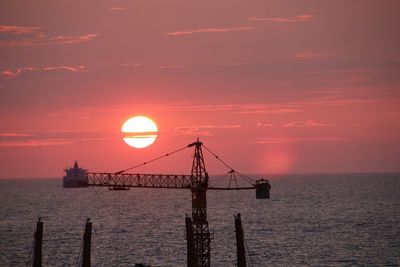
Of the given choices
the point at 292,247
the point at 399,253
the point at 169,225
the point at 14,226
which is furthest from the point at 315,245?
the point at 14,226

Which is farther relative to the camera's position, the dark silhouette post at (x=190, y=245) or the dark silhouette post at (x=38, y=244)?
the dark silhouette post at (x=190, y=245)

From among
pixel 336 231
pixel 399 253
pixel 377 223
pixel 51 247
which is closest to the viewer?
pixel 399 253

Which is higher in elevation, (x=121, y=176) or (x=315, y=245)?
(x=121, y=176)

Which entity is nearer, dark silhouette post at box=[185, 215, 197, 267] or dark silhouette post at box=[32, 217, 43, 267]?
dark silhouette post at box=[32, 217, 43, 267]

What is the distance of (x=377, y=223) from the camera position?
612 ft

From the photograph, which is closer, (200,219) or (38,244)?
(38,244)

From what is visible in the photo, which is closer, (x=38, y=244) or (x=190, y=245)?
(x=38, y=244)

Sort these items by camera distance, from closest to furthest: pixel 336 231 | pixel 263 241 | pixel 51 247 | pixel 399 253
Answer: pixel 399 253
pixel 51 247
pixel 263 241
pixel 336 231

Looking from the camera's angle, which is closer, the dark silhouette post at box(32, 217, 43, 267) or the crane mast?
the dark silhouette post at box(32, 217, 43, 267)

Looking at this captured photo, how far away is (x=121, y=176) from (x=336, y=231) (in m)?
57.8

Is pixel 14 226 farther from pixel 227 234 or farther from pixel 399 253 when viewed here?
pixel 399 253

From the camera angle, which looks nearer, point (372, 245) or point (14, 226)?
point (372, 245)

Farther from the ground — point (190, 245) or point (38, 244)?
point (38, 244)

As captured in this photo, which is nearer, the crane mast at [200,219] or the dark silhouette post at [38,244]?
the dark silhouette post at [38,244]
